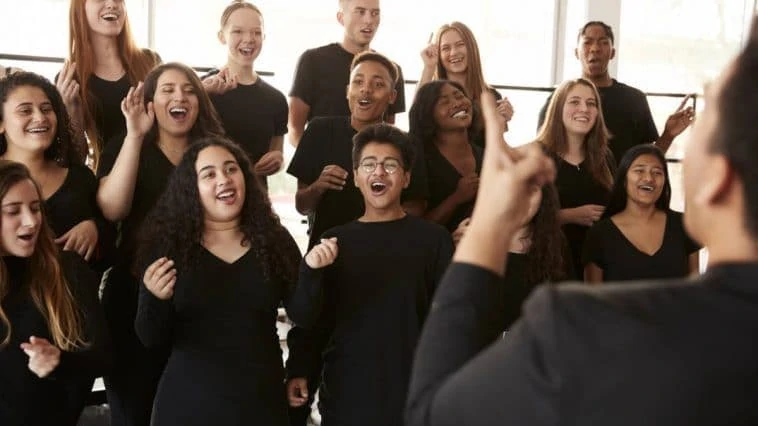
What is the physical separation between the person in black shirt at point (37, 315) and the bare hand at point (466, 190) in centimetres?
129

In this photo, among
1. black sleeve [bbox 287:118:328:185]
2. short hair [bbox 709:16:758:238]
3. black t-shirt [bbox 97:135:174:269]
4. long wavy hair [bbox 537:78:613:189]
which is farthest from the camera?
long wavy hair [bbox 537:78:613:189]

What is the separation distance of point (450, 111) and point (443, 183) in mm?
280

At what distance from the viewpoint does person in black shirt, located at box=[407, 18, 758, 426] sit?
0.71 metres

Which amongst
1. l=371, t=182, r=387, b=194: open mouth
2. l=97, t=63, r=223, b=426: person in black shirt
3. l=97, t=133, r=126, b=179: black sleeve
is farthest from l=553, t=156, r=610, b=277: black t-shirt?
l=97, t=133, r=126, b=179: black sleeve

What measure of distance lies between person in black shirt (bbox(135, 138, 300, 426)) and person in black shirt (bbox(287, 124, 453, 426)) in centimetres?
11

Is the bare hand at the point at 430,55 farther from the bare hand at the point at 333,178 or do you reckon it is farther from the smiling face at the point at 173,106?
the smiling face at the point at 173,106

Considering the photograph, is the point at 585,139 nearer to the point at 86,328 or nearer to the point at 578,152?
the point at 578,152

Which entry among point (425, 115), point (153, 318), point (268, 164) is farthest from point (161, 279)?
point (425, 115)

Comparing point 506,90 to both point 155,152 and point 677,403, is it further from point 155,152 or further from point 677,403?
point 677,403

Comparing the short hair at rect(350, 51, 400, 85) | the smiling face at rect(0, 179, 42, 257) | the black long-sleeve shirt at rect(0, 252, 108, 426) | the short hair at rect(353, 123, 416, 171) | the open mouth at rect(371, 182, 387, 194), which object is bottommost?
the black long-sleeve shirt at rect(0, 252, 108, 426)

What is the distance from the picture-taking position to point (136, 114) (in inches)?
108

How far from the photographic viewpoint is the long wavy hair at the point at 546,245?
2.85 meters

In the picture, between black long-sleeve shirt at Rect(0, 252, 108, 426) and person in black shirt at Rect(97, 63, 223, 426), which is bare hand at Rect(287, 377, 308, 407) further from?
black long-sleeve shirt at Rect(0, 252, 108, 426)

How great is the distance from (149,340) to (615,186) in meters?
1.79
